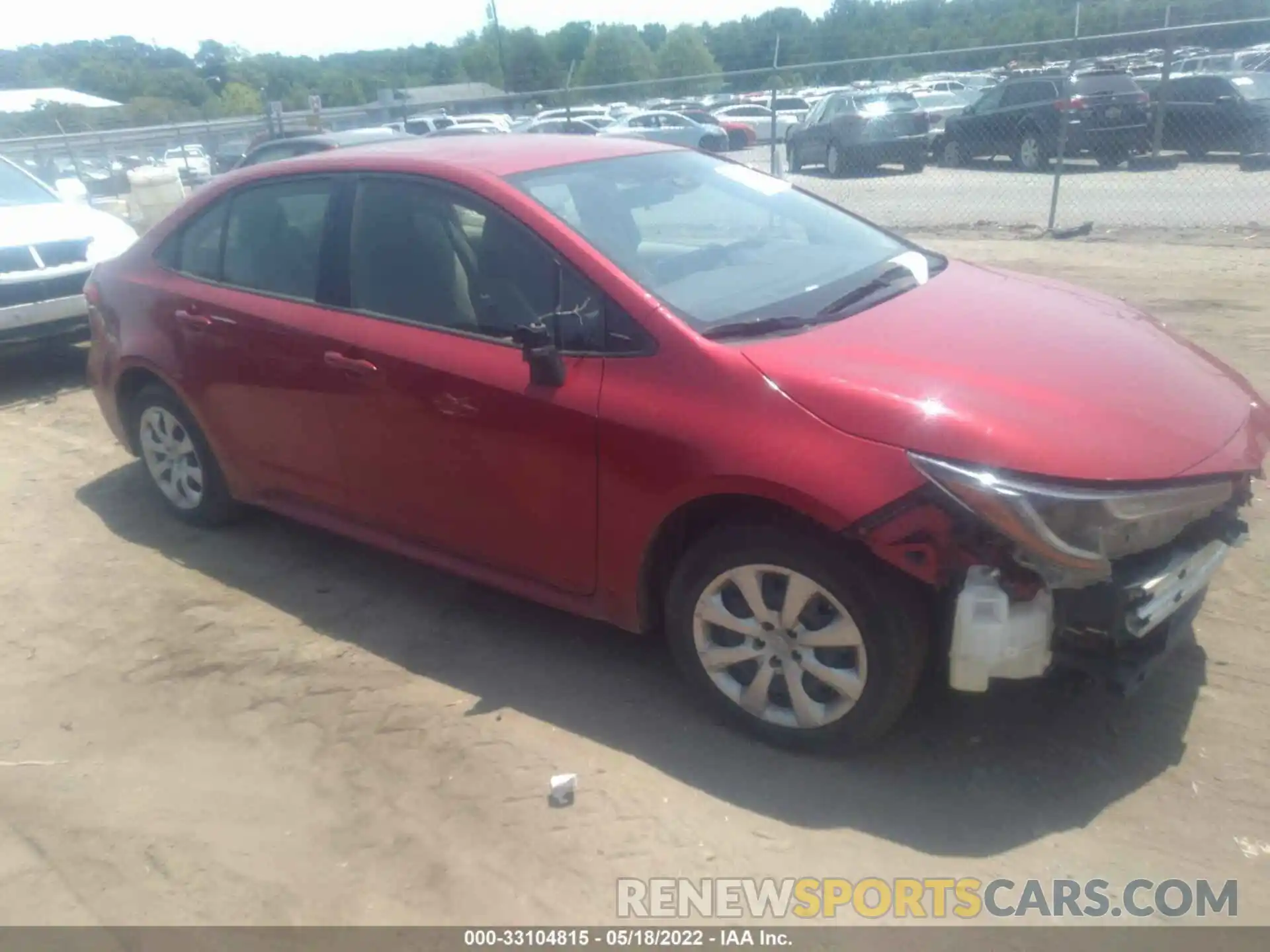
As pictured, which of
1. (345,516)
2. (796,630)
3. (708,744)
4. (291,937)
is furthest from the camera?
(345,516)

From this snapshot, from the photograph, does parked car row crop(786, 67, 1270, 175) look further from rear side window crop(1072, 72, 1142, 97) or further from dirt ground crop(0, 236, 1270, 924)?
dirt ground crop(0, 236, 1270, 924)

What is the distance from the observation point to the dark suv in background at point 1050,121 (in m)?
16.5

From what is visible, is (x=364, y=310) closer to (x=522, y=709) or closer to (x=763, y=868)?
(x=522, y=709)

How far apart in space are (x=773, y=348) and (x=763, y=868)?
1.45m

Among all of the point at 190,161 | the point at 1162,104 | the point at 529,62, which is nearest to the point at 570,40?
the point at 529,62

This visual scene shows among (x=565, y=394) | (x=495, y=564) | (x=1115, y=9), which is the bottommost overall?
(x=495, y=564)

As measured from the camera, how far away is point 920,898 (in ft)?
8.90

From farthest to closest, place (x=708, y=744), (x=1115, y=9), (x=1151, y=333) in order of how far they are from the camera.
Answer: (x=1115, y=9) → (x=1151, y=333) → (x=708, y=744)

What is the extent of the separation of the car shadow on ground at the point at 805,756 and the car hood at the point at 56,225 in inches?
180

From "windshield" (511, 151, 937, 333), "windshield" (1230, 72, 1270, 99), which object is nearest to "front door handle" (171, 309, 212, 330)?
"windshield" (511, 151, 937, 333)

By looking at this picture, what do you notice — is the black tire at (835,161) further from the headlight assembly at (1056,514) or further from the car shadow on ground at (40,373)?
the headlight assembly at (1056,514)

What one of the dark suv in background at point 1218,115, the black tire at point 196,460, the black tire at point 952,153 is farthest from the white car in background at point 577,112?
the black tire at point 196,460

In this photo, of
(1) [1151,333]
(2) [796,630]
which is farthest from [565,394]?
(1) [1151,333]

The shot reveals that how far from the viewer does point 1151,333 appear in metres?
3.58
